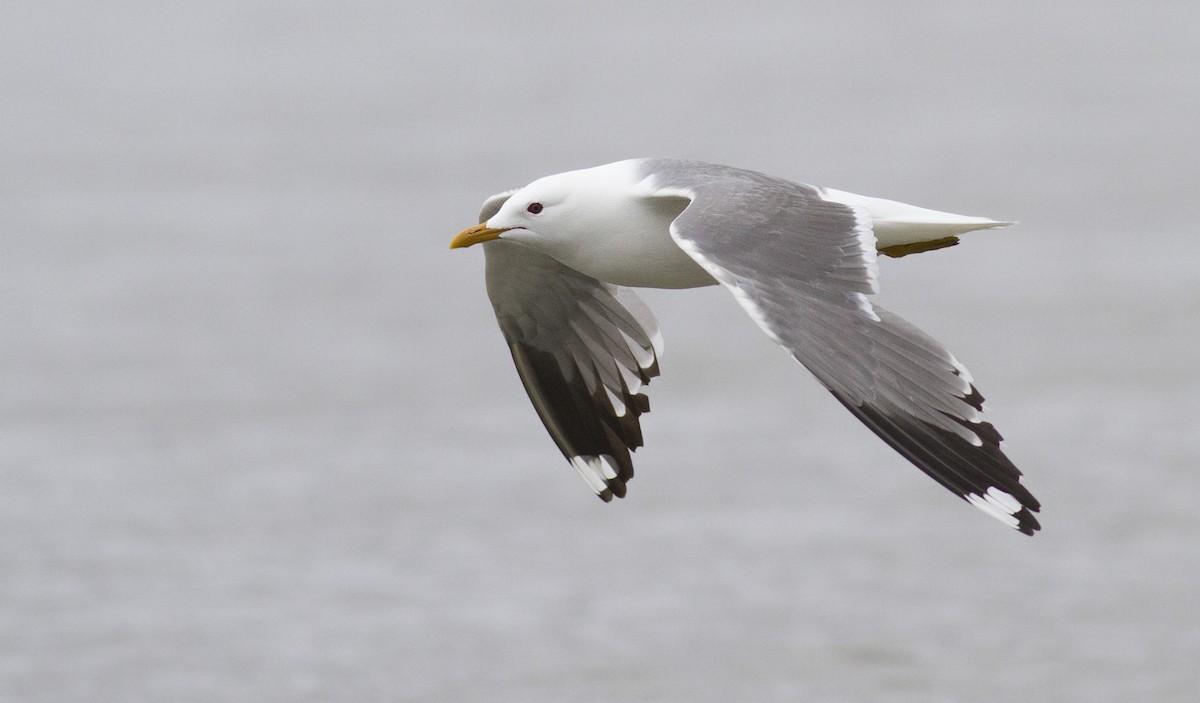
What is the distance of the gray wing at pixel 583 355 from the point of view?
766 centimetres

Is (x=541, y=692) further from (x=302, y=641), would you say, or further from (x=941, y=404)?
(x=941, y=404)

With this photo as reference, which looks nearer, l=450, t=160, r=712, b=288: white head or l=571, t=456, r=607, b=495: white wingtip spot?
l=450, t=160, r=712, b=288: white head

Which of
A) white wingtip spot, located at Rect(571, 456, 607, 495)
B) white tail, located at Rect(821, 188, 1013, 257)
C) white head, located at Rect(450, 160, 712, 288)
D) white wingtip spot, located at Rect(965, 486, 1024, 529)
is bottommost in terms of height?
white wingtip spot, located at Rect(965, 486, 1024, 529)

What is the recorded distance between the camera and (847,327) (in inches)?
236

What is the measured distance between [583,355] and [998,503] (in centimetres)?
246

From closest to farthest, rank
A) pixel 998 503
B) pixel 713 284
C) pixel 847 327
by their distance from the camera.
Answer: pixel 998 503, pixel 847 327, pixel 713 284

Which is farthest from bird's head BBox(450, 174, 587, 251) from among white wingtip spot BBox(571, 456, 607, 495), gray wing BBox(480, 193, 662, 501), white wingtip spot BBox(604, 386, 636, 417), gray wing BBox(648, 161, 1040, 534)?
white wingtip spot BBox(571, 456, 607, 495)

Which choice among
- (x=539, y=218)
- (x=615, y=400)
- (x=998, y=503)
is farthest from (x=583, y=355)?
(x=998, y=503)

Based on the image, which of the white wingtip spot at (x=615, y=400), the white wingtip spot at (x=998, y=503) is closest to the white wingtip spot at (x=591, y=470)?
the white wingtip spot at (x=615, y=400)

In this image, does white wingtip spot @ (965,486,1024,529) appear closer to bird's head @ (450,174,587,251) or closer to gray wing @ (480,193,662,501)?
bird's head @ (450,174,587,251)

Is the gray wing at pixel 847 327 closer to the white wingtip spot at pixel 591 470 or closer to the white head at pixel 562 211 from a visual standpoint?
the white head at pixel 562 211

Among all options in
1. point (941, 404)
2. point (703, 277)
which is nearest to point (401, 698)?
point (703, 277)

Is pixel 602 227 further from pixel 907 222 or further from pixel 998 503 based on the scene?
pixel 998 503

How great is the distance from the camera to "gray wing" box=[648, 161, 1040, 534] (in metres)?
5.70
